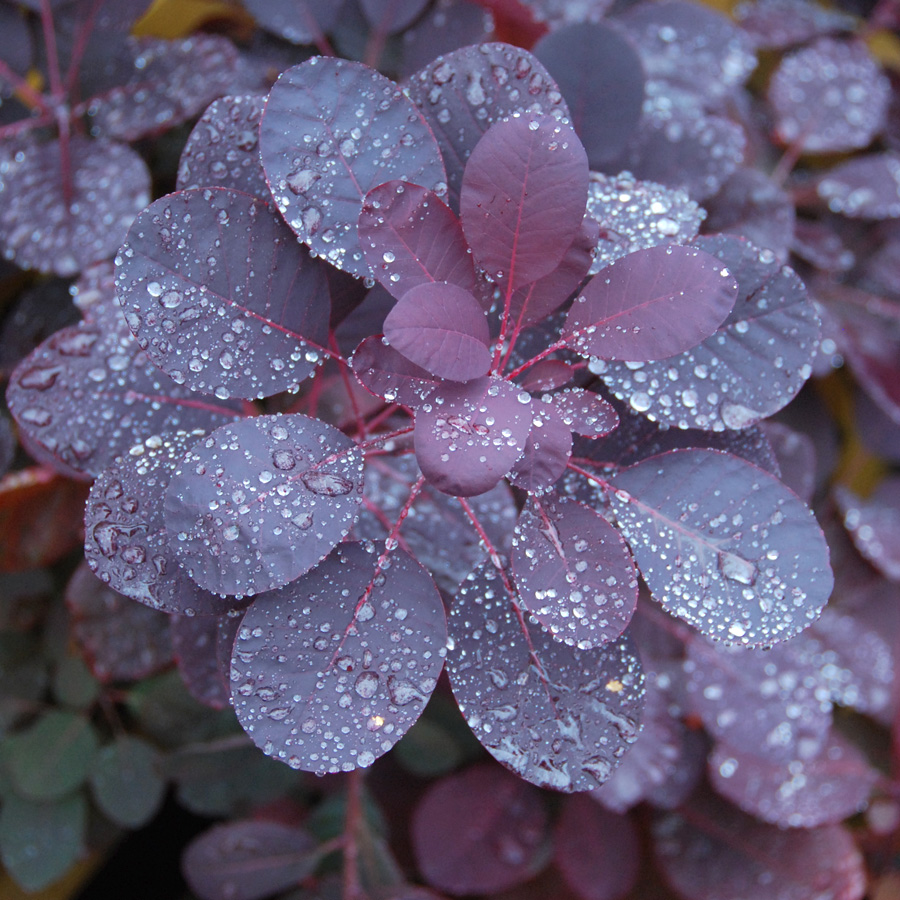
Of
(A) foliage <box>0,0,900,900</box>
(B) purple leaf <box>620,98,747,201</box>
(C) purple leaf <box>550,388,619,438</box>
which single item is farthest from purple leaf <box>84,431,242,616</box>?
(B) purple leaf <box>620,98,747,201</box>

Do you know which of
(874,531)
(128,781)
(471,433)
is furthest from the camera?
(874,531)

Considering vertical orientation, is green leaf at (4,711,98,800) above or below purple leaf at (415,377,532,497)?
below

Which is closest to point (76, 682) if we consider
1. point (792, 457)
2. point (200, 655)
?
point (200, 655)

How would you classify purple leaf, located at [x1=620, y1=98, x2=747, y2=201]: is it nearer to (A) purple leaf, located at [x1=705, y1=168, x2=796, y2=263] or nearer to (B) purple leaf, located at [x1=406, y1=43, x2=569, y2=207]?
(A) purple leaf, located at [x1=705, y1=168, x2=796, y2=263]

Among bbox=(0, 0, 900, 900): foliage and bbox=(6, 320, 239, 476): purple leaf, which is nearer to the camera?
bbox=(0, 0, 900, 900): foliage

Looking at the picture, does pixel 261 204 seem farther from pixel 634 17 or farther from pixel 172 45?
pixel 634 17

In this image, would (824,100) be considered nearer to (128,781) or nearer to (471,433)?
(471,433)

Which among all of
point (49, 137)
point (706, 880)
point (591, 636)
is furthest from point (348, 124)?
point (706, 880)
